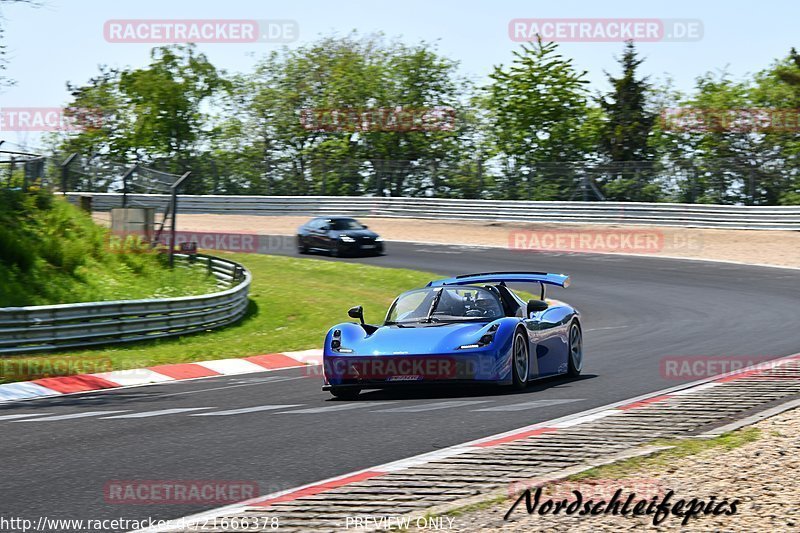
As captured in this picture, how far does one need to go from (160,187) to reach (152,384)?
9.74m

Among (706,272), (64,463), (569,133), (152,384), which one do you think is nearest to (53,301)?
(152,384)

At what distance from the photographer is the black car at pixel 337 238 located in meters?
33.7

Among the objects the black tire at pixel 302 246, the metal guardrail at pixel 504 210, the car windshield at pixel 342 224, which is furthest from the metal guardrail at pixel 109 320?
the metal guardrail at pixel 504 210

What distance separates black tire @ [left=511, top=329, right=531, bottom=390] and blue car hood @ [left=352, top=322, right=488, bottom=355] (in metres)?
0.39

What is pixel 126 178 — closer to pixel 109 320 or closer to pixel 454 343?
pixel 109 320

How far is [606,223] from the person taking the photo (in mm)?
41094

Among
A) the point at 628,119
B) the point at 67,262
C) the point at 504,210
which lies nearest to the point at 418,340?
the point at 67,262

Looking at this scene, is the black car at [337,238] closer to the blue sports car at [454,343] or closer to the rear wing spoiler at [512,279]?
the rear wing spoiler at [512,279]

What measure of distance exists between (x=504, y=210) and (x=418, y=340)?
33.1 metres

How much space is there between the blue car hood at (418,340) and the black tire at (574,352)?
6.39 ft

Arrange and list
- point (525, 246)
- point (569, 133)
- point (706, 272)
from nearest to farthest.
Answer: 1. point (706, 272)
2. point (525, 246)
3. point (569, 133)

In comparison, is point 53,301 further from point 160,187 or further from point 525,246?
point 525,246

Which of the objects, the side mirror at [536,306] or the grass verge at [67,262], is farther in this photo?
the grass verge at [67,262]

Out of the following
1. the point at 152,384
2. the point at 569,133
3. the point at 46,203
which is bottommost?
the point at 152,384
